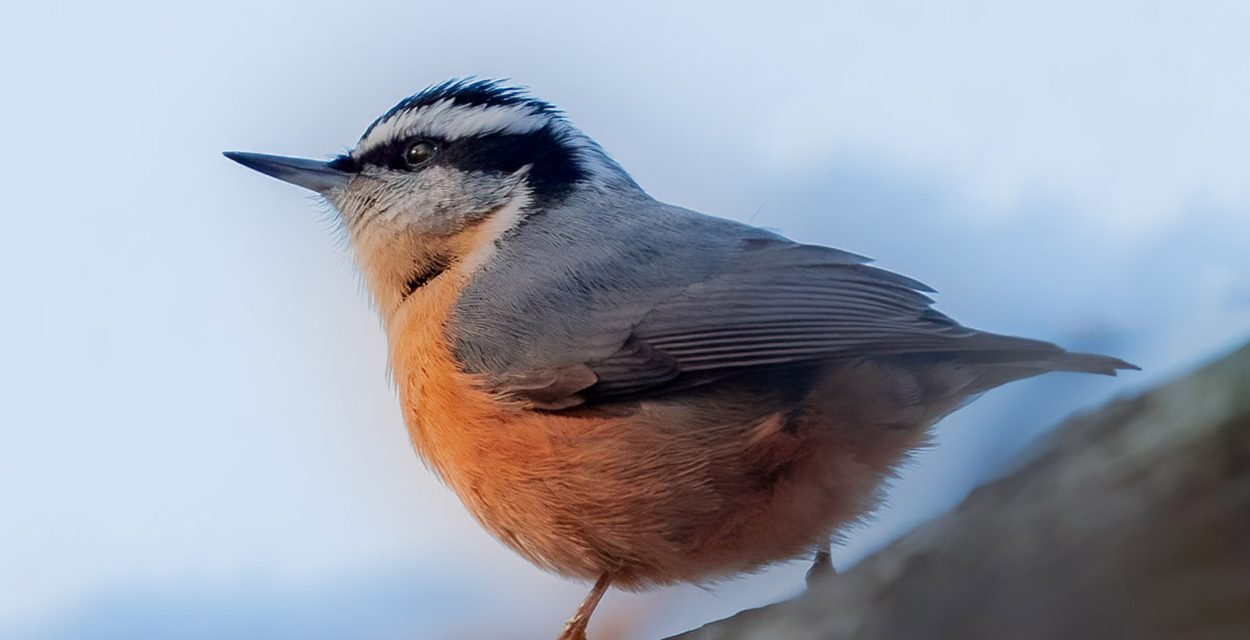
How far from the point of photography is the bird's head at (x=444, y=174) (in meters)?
2.64

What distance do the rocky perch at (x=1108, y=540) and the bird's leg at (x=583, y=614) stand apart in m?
1.15

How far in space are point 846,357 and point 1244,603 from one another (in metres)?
1.21

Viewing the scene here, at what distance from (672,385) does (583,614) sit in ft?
1.60

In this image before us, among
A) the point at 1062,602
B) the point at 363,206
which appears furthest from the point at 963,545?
the point at 363,206

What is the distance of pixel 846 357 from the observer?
6.61ft

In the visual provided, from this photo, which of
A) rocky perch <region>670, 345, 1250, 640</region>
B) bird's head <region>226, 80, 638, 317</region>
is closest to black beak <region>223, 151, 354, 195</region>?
bird's head <region>226, 80, 638, 317</region>

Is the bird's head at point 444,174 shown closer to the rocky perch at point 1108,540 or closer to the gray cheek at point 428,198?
the gray cheek at point 428,198

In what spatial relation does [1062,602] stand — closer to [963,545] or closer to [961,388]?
[963,545]

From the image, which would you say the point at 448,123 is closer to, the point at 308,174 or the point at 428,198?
the point at 428,198

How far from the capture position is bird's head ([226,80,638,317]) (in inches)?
104

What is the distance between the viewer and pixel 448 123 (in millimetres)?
2742

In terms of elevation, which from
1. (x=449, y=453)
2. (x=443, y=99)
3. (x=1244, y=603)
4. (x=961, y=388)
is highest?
(x=443, y=99)

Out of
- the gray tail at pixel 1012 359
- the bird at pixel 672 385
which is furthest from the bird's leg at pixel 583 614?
the gray tail at pixel 1012 359

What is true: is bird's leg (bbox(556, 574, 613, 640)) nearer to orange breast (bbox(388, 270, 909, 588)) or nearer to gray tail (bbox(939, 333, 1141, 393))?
orange breast (bbox(388, 270, 909, 588))
